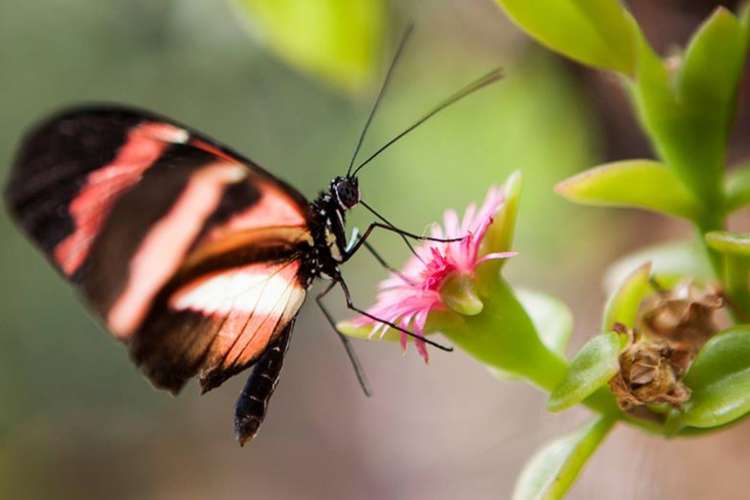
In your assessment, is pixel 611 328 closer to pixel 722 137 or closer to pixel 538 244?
pixel 722 137

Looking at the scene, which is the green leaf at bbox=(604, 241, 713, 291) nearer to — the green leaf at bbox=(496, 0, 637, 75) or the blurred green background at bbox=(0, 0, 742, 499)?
the green leaf at bbox=(496, 0, 637, 75)

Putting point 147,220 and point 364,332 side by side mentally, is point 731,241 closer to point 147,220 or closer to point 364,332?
point 364,332

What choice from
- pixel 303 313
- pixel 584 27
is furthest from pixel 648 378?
pixel 303 313

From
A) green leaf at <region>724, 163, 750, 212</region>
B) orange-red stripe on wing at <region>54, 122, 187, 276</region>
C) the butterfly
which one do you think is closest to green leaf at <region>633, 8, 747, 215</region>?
green leaf at <region>724, 163, 750, 212</region>

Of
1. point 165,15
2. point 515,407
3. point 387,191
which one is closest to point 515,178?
point 515,407

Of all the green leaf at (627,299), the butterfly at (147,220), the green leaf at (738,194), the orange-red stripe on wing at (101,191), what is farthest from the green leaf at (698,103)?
the orange-red stripe on wing at (101,191)
